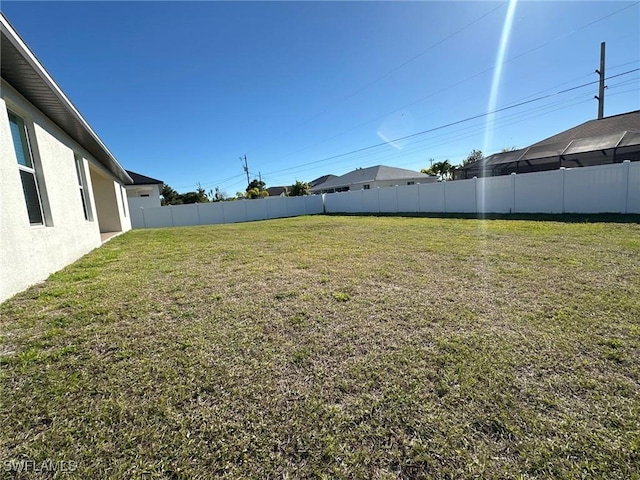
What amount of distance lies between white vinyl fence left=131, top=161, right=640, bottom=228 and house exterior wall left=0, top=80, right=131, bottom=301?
1206 centimetres

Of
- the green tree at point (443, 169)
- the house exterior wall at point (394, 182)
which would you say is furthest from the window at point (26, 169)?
the green tree at point (443, 169)

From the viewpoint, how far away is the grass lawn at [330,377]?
4.53ft

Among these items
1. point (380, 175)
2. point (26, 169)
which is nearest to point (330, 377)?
point (26, 169)

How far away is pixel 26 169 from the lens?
14.0 feet

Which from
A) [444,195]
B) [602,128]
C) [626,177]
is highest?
[602,128]

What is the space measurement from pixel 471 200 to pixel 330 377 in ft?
45.3

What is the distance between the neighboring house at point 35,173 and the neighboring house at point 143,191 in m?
16.0

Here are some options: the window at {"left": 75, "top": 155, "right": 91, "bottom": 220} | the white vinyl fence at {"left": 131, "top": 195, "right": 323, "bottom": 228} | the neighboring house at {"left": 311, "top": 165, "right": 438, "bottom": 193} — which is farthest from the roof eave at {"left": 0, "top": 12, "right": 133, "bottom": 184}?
the neighboring house at {"left": 311, "top": 165, "right": 438, "bottom": 193}

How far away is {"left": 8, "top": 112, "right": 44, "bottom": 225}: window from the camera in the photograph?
4137 mm

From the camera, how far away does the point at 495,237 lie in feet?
23.1

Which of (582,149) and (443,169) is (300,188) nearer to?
(443,169)

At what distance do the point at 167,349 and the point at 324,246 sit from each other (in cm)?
489

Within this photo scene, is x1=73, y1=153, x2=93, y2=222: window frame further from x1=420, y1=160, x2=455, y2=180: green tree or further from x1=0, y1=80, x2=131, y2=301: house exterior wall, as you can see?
x1=420, y1=160, x2=455, y2=180: green tree

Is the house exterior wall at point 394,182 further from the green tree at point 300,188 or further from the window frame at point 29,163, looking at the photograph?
the window frame at point 29,163
